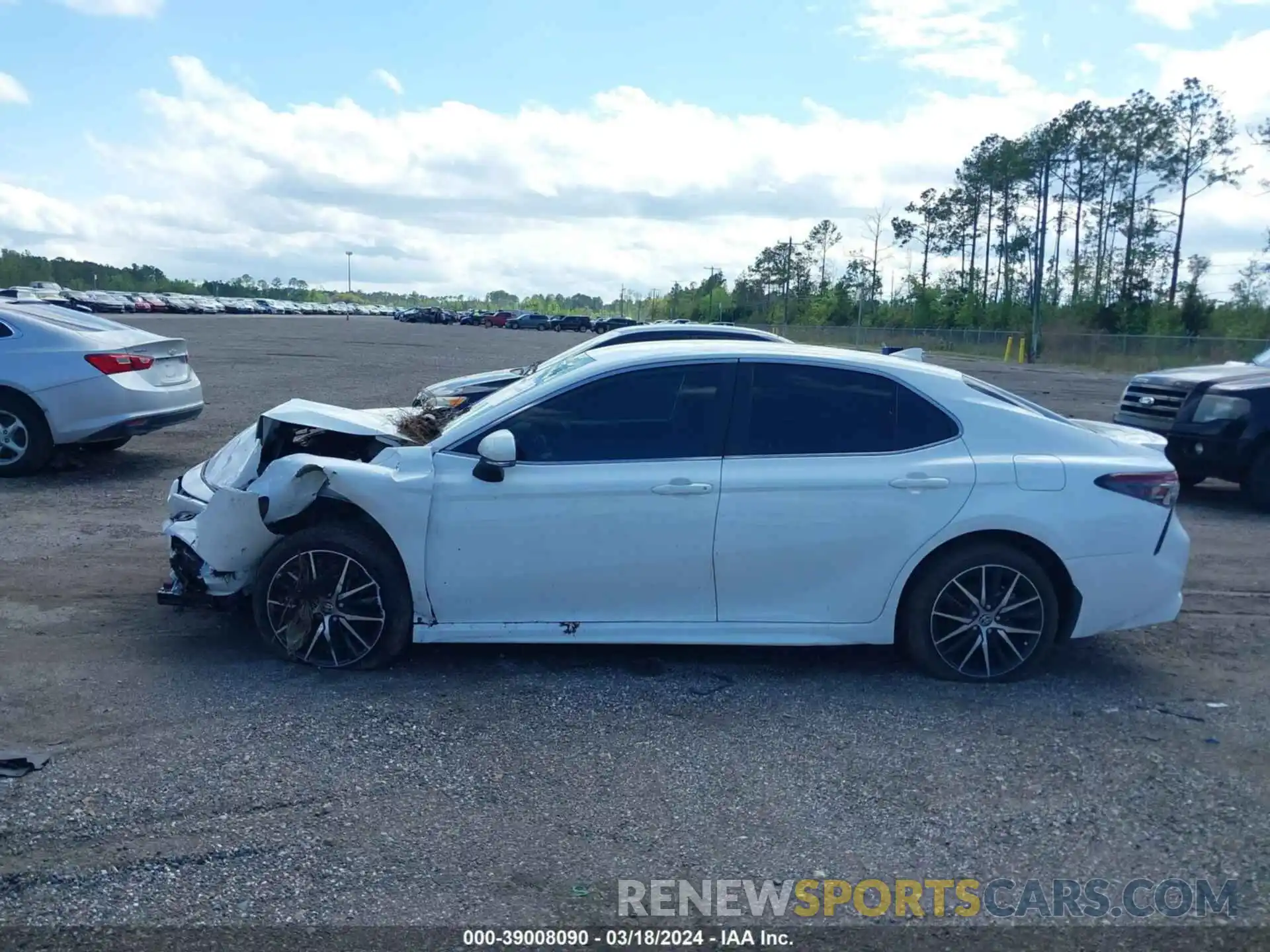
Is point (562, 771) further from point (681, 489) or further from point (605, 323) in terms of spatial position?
point (605, 323)

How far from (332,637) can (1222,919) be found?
384 cm

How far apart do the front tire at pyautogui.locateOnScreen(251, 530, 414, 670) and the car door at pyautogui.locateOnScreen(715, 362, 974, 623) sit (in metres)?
1.55

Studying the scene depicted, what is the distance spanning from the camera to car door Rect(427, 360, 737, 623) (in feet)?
17.6

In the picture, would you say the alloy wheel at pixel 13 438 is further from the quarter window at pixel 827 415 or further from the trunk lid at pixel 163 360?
the quarter window at pixel 827 415

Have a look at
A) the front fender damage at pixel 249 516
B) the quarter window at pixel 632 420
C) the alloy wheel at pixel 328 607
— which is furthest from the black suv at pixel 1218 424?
the front fender damage at pixel 249 516

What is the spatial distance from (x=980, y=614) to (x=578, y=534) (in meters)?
1.97

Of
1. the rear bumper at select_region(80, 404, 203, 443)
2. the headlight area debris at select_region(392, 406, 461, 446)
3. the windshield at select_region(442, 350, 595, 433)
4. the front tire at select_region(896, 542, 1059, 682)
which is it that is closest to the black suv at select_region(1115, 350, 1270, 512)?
the front tire at select_region(896, 542, 1059, 682)

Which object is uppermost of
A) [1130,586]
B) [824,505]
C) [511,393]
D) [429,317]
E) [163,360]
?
[429,317]

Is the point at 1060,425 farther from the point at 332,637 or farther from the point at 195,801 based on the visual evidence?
the point at 195,801

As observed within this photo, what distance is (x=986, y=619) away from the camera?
18.1 feet

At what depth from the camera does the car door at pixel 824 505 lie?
5398 millimetres

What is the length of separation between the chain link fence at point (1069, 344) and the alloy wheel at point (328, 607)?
82.5 feet

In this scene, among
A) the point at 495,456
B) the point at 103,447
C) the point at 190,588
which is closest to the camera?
the point at 495,456

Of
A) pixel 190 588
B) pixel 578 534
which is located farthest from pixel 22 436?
pixel 578 534
